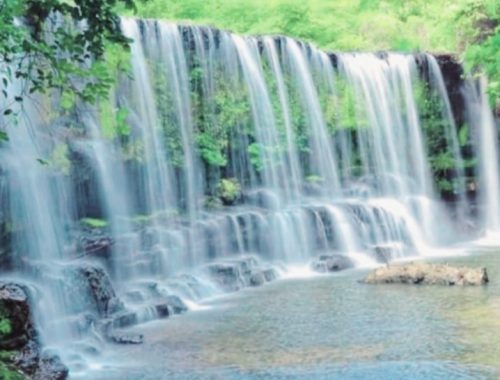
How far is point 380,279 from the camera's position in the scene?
1448cm

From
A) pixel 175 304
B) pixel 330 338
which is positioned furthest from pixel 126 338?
pixel 330 338

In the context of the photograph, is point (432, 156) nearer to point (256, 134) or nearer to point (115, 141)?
point (256, 134)

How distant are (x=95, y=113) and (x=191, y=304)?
5204 millimetres

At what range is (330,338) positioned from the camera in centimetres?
1002

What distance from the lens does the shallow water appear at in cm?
848

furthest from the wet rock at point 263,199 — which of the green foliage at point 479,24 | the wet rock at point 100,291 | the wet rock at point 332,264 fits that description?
the wet rock at point 100,291

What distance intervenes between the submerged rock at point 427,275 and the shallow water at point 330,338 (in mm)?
345

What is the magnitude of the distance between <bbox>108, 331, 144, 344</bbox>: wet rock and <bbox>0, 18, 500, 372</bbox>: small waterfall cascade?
0.51m

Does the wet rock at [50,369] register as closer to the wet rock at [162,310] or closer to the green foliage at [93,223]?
the wet rock at [162,310]

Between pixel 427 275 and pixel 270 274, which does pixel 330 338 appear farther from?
pixel 270 274

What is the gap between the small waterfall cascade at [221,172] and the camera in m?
13.6

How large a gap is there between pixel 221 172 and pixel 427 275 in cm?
804

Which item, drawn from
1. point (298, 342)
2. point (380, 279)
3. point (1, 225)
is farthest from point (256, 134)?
point (298, 342)

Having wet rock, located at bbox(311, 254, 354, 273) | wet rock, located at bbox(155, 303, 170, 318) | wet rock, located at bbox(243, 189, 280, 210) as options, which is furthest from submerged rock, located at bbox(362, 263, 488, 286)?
wet rock, located at bbox(243, 189, 280, 210)
